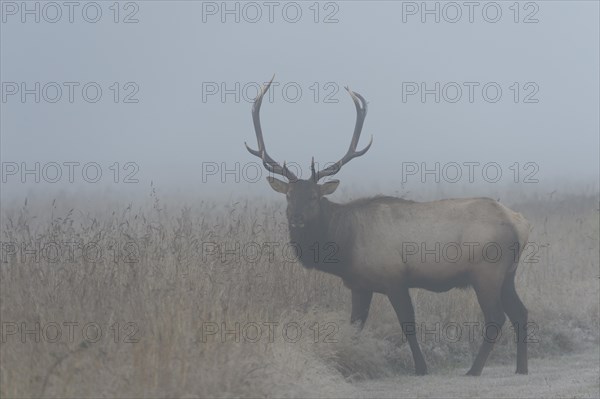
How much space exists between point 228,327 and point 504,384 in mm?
3576

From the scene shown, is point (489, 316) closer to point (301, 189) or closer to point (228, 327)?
point (301, 189)

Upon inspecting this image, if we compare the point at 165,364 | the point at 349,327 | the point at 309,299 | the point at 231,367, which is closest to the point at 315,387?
the point at 231,367

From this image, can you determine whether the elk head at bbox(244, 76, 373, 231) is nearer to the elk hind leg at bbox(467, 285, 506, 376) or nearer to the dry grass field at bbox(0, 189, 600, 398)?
the dry grass field at bbox(0, 189, 600, 398)

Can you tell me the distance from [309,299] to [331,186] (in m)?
1.48

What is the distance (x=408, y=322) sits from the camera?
40.4 feet

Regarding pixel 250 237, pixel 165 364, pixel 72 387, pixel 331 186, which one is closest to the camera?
pixel 72 387

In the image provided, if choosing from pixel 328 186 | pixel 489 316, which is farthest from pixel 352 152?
pixel 489 316

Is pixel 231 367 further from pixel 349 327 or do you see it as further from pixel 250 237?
pixel 250 237

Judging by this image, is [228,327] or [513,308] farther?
[513,308]

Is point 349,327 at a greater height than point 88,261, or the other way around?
point 88,261

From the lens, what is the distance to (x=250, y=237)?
1414cm

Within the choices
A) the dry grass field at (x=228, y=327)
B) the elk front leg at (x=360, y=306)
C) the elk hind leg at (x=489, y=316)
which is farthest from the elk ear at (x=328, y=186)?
the elk hind leg at (x=489, y=316)

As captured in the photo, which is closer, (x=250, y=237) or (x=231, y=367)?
(x=231, y=367)

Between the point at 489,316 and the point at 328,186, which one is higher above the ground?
the point at 328,186
